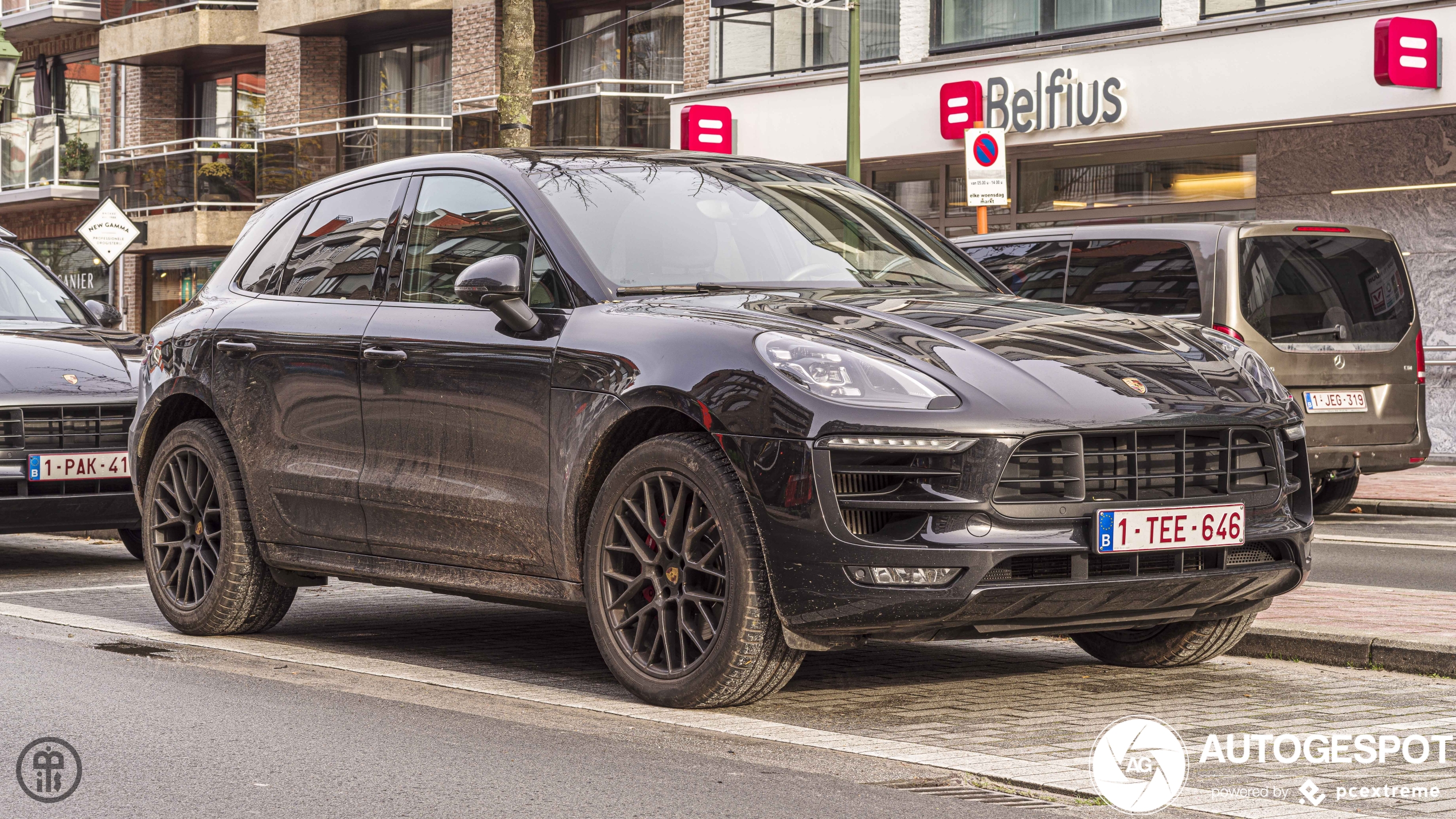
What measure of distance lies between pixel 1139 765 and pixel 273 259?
14.2 ft

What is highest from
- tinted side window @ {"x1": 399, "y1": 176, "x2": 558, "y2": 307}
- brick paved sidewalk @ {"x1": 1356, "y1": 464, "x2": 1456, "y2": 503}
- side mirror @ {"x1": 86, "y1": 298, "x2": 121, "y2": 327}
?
tinted side window @ {"x1": 399, "y1": 176, "x2": 558, "y2": 307}

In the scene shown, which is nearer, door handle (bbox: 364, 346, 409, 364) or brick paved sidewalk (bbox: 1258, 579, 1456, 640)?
door handle (bbox: 364, 346, 409, 364)

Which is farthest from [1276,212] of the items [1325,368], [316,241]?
[316,241]

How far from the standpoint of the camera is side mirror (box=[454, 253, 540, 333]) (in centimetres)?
631

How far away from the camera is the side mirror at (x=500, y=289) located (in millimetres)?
6309

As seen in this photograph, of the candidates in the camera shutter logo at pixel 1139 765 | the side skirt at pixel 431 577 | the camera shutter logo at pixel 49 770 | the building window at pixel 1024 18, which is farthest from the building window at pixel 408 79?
the camera shutter logo at pixel 1139 765

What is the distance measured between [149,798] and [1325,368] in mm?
10042

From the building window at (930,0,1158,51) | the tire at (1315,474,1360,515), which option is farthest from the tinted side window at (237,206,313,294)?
the building window at (930,0,1158,51)

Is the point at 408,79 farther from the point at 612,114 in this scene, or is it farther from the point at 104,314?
the point at 104,314

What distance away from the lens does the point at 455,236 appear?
23.2 feet

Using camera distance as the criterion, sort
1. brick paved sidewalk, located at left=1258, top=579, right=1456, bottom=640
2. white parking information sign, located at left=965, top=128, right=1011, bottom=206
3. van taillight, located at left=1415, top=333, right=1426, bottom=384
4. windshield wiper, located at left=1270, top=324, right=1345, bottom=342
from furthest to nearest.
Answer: white parking information sign, located at left=965, top=128, right=1011, bottom=206
van taillight, located at left=1415, top=333, right=1426, bottom=384
windshield wiper, located at left=1270, top=324, right=1345, bottom=342
brick paved sidewalk, located at left=1258, top=579, right=1456, bottom=640

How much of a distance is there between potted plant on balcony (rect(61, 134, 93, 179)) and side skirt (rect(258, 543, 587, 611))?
37.2 metres

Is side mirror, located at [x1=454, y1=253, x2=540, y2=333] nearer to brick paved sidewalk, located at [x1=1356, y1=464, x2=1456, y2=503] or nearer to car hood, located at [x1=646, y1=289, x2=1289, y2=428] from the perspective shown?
car hood, located at [x1=646, y1=289, x2=1289, y2=428]

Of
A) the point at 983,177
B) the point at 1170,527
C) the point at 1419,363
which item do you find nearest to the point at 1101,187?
the point at 983,177
